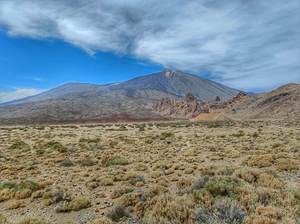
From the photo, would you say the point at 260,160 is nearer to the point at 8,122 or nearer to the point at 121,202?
the point at 121,202

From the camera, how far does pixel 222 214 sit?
14.6 ft

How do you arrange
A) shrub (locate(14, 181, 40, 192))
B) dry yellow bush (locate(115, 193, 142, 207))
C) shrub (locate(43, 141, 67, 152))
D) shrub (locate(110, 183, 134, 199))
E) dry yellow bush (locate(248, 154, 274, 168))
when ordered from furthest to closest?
shrub (locate(43, 141, 67, 152))
dry yellow bush (locate(248, 154, 274, 168))
shrub (locate(14, 181, 40, 192))
shrub (locate(110, 183, 134, 199))
dry yellow bush (locate(115, 193, 142, 207))

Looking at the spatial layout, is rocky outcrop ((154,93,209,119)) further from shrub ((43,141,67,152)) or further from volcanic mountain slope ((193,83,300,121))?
shrub ((43,141,67,152))

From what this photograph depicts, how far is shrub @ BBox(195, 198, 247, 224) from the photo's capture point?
418 cm

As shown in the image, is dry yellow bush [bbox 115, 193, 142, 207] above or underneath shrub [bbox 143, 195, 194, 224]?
underneath

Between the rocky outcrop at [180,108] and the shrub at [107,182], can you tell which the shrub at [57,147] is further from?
the rocky outcrop at [180,108]

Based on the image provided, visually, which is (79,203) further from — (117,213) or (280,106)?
(280,106)

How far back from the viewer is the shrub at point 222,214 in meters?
4.18

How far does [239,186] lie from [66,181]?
7597 millimetres

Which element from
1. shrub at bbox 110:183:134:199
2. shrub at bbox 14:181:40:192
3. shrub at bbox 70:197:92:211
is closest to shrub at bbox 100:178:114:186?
shrub at bbox 110:183:134:199

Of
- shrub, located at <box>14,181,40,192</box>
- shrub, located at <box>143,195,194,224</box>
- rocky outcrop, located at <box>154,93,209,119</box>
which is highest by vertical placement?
rocky outcrop, located at <box>154,93,209,119</box>

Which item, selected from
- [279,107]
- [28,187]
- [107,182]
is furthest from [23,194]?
[279,107]

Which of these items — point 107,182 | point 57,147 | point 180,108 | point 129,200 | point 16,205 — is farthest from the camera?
point 180,108

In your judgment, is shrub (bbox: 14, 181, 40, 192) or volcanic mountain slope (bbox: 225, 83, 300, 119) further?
volcanic mountain slope (bbox: 225, 83, 300, 119)
